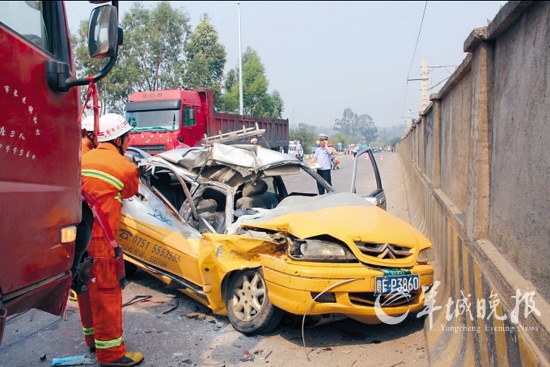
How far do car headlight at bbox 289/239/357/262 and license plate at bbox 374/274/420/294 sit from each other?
0.26m

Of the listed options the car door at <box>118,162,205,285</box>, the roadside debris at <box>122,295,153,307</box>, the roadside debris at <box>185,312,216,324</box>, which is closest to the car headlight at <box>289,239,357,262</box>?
the car door at <box>118,162,205,285</box>

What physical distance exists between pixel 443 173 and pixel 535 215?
4.28m

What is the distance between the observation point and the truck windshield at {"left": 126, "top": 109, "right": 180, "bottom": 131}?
17.5 meters

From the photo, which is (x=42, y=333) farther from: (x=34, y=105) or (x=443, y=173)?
(x=443, y=173)

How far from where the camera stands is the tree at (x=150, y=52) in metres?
33.4

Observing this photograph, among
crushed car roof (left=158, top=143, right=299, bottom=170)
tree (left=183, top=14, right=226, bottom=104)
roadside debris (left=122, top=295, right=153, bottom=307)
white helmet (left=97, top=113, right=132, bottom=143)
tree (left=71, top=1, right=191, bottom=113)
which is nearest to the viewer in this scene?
white helmet (left=97, top=113, right=132, bottom=143)

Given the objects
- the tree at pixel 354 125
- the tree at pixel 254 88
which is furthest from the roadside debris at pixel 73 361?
the tree at pixel 354 125

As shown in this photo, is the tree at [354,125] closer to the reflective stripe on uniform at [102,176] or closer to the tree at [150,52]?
the tree at [150,52]

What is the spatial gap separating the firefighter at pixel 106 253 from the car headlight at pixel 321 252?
4.34ft

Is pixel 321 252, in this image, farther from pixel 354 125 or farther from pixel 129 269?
pixel 354 125

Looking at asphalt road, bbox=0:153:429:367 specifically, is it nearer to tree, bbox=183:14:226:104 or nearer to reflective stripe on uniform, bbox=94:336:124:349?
reflective stripe on uniform, bbox=94:336:124:349

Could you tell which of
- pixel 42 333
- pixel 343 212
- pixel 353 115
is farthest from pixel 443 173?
pixel 353 115

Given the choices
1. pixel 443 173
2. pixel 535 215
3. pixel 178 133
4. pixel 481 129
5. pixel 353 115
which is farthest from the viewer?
pixel 353 115

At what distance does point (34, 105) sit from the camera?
2459 millimetres
